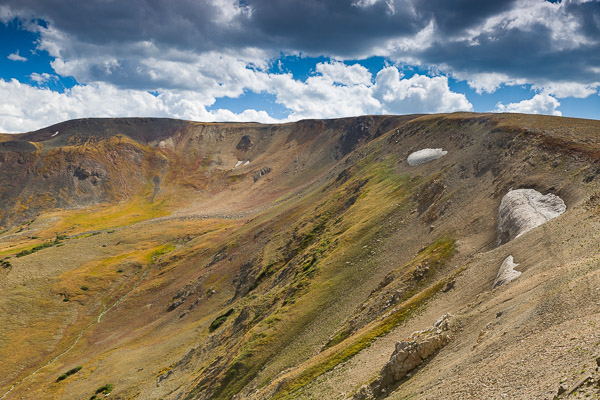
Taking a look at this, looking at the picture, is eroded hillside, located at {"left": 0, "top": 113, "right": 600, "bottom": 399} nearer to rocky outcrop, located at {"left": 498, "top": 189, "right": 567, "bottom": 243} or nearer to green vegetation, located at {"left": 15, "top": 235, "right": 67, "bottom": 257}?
rocky outcrop, located at {"left": 498, "top": 189, "right": 567, "bottom": 243}

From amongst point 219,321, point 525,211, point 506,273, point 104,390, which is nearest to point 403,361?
point 506,273

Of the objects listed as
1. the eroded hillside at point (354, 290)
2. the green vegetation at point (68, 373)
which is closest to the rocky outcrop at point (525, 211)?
the eroded hillside at point (354, 290)

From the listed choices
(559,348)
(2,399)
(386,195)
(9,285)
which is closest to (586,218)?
(559,348)

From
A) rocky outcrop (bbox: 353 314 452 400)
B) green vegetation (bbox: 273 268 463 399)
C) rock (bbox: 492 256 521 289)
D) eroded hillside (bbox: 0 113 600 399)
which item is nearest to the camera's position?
eroded hillside (bbox: 0 113 600 399)

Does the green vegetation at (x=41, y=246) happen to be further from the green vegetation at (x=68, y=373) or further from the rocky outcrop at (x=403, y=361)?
the rocky outcrop at (x=403, y=361)

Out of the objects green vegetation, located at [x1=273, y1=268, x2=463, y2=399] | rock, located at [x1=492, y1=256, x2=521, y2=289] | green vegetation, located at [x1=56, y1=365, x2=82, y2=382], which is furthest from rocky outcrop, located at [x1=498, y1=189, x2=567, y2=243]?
green vegetation, located at [x1=56, y1=365, x2=82, y2=382]

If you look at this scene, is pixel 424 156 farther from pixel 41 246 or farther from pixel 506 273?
pixel 41 246
